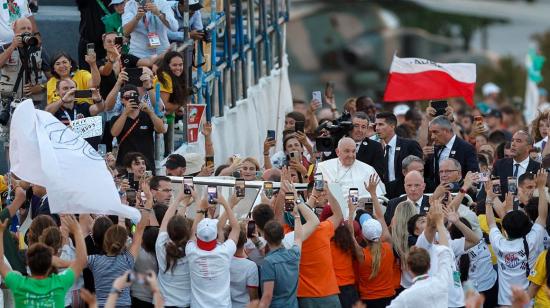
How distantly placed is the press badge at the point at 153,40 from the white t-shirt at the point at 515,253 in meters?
5.22

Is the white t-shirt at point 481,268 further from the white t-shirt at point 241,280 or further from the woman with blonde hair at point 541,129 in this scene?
the woman with blonde hair at point 541,129

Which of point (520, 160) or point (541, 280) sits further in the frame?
point (520, 160)

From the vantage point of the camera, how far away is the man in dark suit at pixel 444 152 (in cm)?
2116

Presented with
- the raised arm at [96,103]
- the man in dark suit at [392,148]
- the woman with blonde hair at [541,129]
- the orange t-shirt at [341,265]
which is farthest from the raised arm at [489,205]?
the raised arm at [96,103]

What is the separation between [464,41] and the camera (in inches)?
3159

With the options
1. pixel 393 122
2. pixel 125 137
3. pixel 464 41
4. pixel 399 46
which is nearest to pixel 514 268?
pixel 393 122

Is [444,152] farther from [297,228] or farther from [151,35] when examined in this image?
[297,228]

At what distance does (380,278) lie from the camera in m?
18.6

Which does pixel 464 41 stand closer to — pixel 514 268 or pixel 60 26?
pixel 60 26

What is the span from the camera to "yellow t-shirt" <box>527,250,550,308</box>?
18.3 metres

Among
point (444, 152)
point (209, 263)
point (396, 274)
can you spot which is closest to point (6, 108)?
point (444, 152)

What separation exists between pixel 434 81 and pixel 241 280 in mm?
7716

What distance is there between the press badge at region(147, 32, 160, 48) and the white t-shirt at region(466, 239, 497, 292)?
5.03 meters

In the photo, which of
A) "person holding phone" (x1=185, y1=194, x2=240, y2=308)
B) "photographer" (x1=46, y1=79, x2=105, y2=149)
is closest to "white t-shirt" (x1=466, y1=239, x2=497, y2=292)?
"person holding phone" (x1=185, y1=194, x2=240, y2=308)
